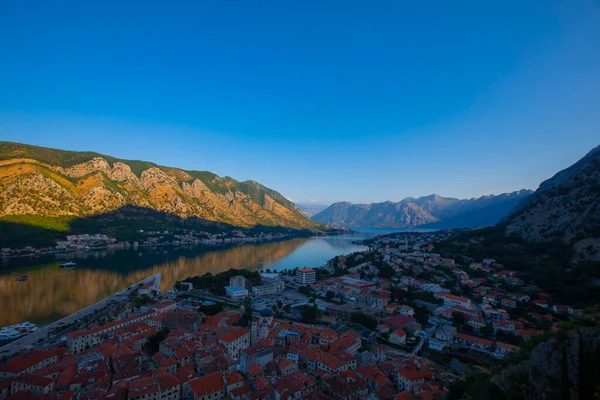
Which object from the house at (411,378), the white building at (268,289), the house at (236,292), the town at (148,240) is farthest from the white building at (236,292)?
the town at (148,240)

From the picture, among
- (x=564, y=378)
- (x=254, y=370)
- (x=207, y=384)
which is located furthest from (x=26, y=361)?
(x=564, y=378)

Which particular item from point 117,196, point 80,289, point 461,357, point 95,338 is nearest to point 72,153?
point 117,196

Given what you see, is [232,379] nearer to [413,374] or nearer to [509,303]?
[413,374]

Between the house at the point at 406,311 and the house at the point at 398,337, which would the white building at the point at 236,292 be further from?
the house at the point at 398,337

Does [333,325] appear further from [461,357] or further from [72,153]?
[72,153]

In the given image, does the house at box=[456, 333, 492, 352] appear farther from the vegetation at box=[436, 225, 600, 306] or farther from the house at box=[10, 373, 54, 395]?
the house at box=[10, 373, 54, 395]

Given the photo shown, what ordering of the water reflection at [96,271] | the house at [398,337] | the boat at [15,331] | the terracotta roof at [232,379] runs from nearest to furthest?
the terracotta roof at [232,379]
the house at [398,337]
the boat at [15,331]
the water reflection at [96,271]
